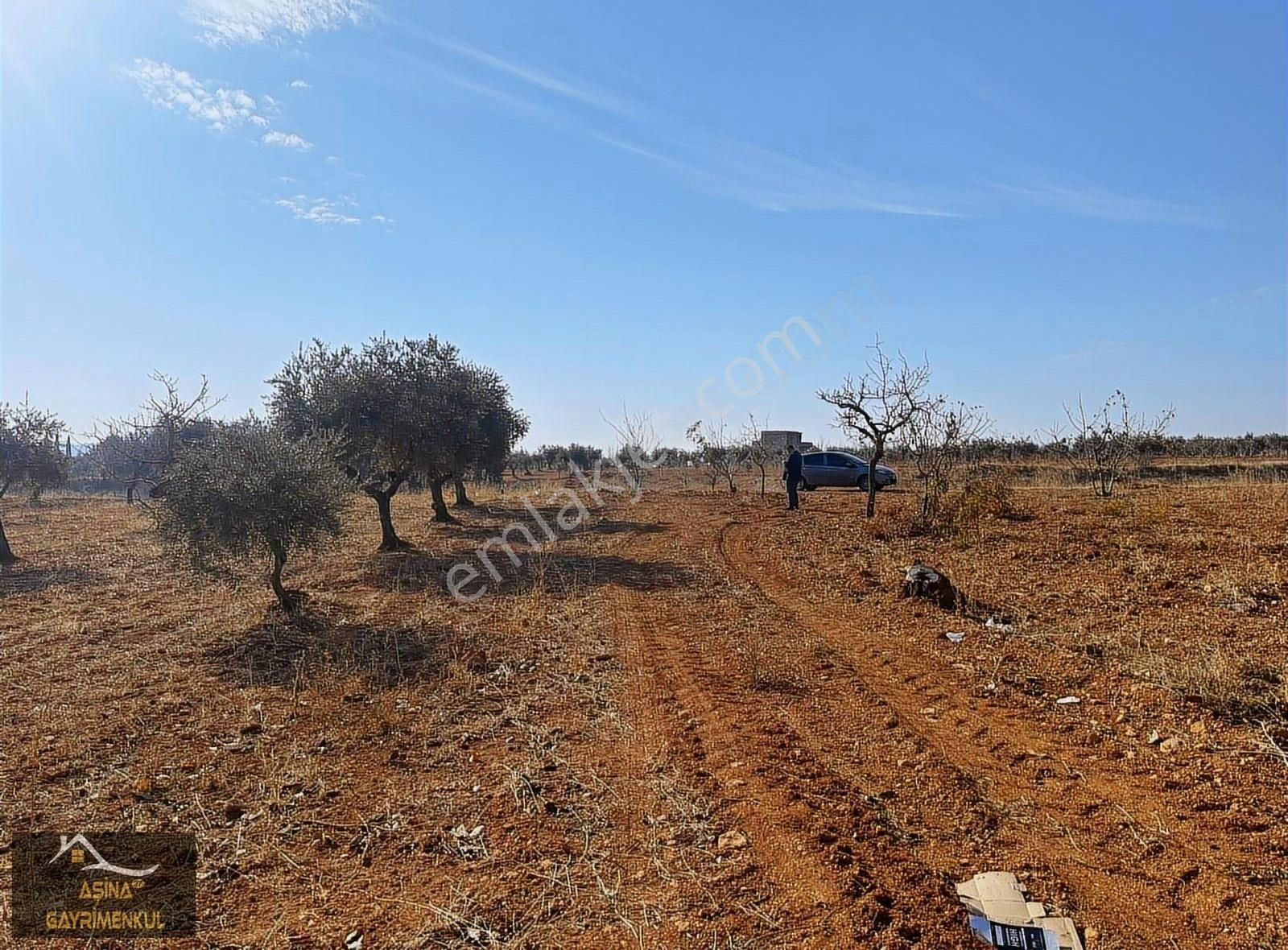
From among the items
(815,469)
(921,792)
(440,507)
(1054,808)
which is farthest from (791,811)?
(815,469)

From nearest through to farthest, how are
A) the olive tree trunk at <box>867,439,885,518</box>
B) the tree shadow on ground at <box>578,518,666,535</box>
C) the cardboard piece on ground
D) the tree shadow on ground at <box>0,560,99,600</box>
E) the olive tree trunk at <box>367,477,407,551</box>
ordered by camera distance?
the cardboard piece on ground → the tree shadow on ground at <box>0,560,99,600</box> → the olive tree trunk at <box>367,477,407,551</box> → the olive tree trunk at <box>867,439,885,518</box> → the tree shadow on ground at <box>578,518,666,535</box>

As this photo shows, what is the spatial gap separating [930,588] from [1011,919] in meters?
5.94

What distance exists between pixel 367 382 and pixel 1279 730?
14.3 meters

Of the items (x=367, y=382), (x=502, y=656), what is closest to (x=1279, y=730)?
(x=502, y=656)

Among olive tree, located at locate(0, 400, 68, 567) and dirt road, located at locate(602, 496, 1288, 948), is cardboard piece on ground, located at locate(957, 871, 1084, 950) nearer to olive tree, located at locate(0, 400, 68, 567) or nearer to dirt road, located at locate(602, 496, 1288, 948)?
dirt road, located at locate(602, 496, 1288, 948)

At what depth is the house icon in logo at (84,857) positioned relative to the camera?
3926 millimetres

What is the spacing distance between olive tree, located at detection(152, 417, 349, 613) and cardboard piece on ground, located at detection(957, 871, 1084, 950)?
8.48m

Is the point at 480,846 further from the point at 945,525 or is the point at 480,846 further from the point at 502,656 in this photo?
the point at 945,525

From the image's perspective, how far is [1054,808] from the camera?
4113 millimetres

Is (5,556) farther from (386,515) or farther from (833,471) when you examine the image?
(833,471)

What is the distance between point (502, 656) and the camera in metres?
7.59

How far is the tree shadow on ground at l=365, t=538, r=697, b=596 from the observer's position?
36.5ft

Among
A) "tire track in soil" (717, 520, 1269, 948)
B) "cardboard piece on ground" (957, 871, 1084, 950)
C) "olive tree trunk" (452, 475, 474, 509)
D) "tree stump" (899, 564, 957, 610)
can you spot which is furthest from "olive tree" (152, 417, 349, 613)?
"olive tree trunk" (452, 475, 474, 509)

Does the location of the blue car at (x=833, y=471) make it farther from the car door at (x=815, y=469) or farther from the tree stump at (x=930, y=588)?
the tree stump at (x=930, y=588)
